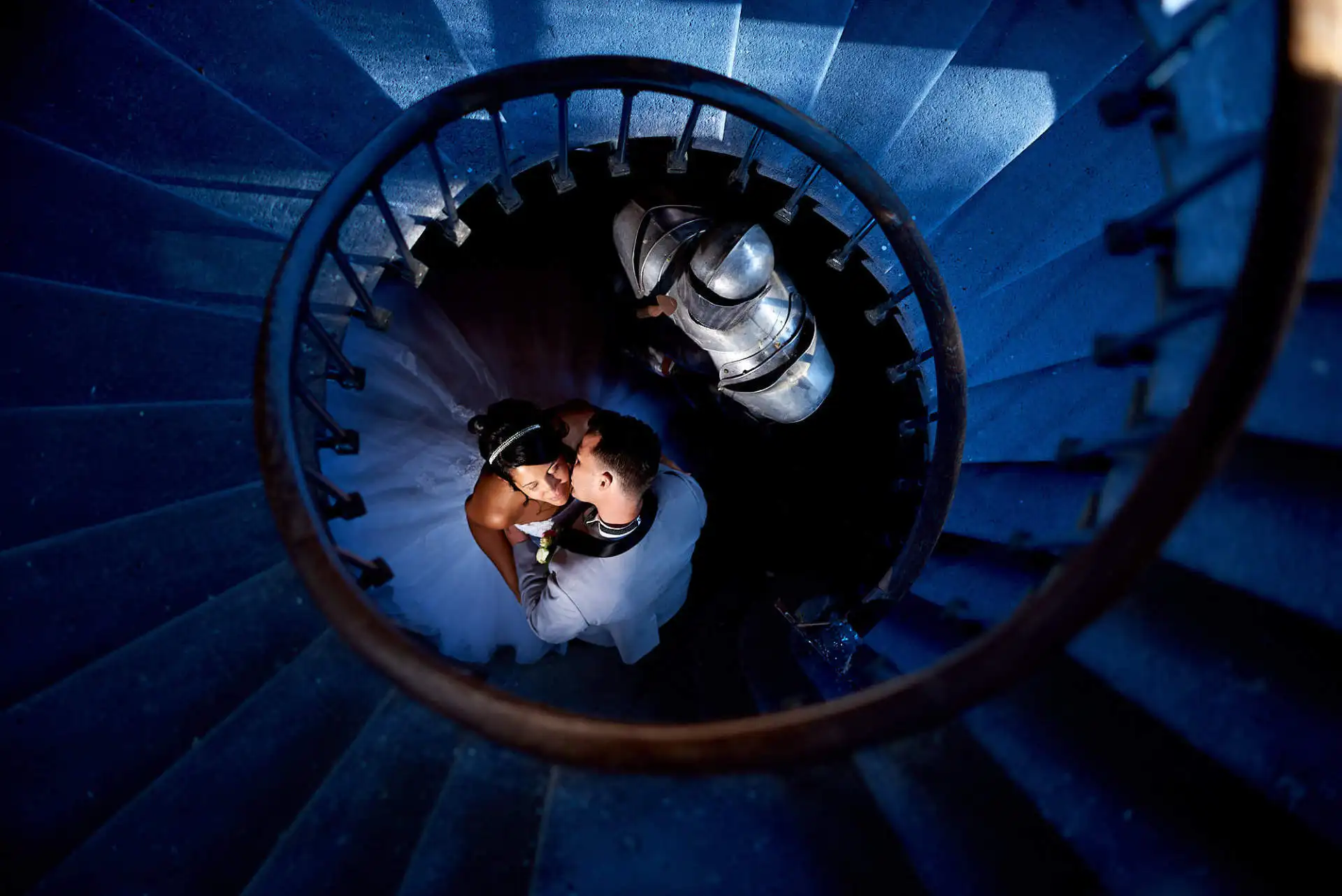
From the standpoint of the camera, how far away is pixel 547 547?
3.37 m

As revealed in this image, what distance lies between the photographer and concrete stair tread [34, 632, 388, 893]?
1791 mm

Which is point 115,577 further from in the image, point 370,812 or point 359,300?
point 359,300

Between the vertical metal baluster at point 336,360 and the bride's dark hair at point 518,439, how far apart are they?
60 cm

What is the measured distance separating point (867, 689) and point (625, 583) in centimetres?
198

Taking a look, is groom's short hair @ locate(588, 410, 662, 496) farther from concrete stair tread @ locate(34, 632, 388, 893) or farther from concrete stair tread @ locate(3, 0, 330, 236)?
concrete stair tread @ locate(3, 0, 330, 236)

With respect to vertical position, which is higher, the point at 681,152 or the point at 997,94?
the point at 997,94

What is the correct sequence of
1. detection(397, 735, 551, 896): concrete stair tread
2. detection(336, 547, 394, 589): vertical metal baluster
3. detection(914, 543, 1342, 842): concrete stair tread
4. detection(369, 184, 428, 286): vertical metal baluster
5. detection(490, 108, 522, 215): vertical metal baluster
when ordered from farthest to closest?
detection(490, 108, 522, 215): vertical metal baluster → detection(369, 184, 428, 286): vertical metal baluster → detection(336, 547, 394, 589): vertical metal baluster → detection(397, 735, 551, 896): concrete stair tread → detection(914, 543, 1342, 842): concrete stair tread

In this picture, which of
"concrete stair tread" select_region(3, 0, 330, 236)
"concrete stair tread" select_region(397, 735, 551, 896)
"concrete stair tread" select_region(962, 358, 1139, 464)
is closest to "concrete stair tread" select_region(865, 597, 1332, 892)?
"concrete stair tread" select_region(962, 358, 1139, 464)

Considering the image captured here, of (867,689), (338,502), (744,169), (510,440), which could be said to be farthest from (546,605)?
(744,169)

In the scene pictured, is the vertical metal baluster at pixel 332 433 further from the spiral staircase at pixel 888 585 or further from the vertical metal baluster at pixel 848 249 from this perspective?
the vertical metal baluster at pixel 848 249

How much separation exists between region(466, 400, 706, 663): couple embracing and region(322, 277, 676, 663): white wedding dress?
0.19 meters

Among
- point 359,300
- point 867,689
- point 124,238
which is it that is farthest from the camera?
point 359,300

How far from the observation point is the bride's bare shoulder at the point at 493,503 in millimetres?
3338

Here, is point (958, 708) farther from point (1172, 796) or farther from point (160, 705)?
point (160, 705)
